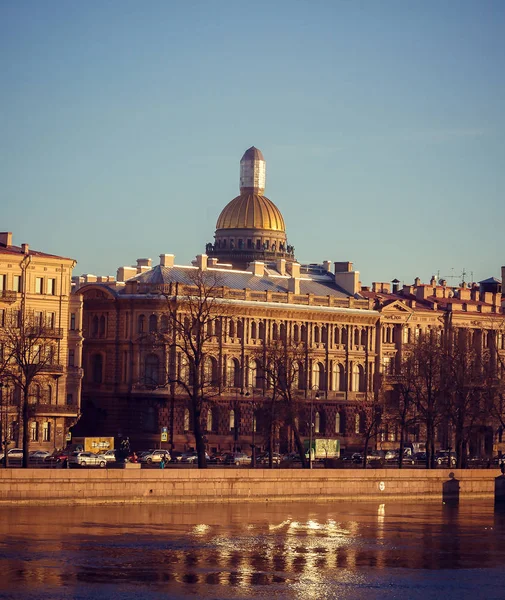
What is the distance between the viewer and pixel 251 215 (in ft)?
563

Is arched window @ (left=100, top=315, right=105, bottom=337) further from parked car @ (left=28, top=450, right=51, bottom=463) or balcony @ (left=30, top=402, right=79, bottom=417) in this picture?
parked car @ (left=28, top=450, right=51, bottom=463)

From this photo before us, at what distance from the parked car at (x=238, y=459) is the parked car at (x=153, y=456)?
3.53 m

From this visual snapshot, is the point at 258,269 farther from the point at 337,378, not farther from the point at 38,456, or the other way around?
the point at 38,456

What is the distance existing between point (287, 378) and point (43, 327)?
46.7 feet

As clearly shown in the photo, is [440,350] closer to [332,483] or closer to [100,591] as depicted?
[332,483]

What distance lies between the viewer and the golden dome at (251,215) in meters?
172

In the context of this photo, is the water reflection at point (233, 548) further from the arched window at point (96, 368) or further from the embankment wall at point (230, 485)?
the arched window at point (96, 368)

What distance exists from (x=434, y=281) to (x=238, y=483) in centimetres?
7052

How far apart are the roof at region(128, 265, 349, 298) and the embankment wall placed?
25.9 metres

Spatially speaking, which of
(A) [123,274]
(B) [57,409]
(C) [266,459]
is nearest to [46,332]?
(B) [57,409]

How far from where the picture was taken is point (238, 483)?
89938 mm

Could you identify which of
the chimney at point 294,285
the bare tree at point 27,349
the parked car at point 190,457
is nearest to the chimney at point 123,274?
the chimney at point 294,285

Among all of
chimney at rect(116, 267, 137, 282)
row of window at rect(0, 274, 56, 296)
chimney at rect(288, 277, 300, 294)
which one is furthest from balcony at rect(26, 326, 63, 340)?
chimney at rect(288, 277, 300, 294)

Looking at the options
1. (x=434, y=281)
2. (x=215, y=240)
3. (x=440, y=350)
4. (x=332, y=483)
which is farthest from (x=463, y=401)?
(x=215, y=240)
